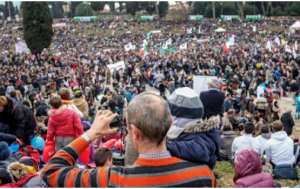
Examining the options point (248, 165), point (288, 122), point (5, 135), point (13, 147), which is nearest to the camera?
point (248, 165)

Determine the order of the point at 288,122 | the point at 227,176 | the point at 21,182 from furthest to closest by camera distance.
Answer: the point at 288,122, the point at 227,176, the point at 21,182

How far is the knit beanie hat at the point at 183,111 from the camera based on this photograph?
1.88 meters

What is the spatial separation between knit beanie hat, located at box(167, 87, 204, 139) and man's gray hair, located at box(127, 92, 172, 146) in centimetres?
35

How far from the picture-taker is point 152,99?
4.99ft

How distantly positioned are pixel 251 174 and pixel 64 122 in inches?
85.8

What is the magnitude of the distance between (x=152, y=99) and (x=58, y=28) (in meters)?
56.3

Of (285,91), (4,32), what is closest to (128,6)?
(4,32)

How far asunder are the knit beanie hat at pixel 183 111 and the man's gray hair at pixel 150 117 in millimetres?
353

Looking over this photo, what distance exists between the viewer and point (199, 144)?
5.53ft

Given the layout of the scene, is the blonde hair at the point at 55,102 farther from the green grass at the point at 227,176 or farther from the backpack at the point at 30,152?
the green grass at the point at 227,176

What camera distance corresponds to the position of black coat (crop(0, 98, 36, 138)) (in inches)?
182

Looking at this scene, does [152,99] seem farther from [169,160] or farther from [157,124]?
[169,160]

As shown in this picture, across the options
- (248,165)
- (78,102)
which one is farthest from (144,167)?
(78,102)

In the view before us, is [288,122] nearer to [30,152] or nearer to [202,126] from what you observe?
[30,152]
